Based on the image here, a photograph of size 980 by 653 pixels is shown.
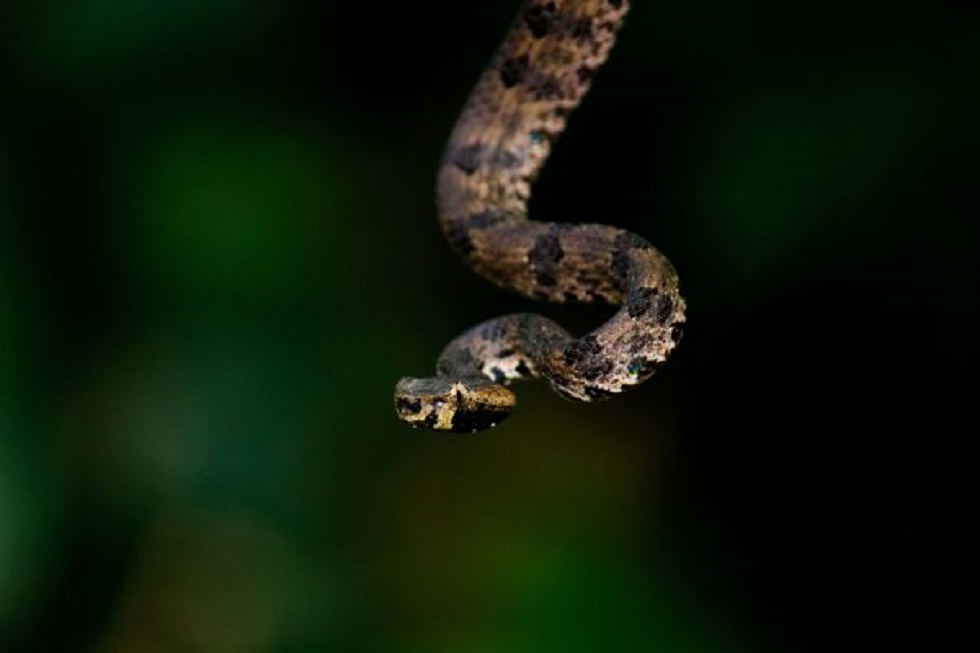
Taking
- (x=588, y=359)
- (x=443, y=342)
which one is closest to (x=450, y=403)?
(x=588, y=359)

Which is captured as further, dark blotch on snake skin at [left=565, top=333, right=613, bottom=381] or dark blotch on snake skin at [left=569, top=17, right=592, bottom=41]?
dark blotch on snake skin at [left=569, top=17, right=592, bottom=41]

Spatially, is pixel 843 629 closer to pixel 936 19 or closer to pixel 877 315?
pixel 877 315

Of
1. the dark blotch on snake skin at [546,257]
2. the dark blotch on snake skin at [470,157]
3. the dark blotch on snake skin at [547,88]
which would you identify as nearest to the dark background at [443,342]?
the dark blotch on snake skin at [547,88]

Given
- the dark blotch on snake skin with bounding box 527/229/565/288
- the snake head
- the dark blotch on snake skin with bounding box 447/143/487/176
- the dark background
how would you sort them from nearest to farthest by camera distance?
the snake head < the dark blotch on snake skin with bounding box 527/229/565/288 < the dark blotch on snake skin with bounding box 447/143/487/176 < the dark background

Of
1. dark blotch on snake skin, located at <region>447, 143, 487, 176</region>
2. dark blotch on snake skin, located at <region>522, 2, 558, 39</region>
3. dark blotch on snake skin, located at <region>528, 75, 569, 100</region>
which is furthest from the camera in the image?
dark blotch on snake skin, located at <region>447, 143, 487, 176</region>

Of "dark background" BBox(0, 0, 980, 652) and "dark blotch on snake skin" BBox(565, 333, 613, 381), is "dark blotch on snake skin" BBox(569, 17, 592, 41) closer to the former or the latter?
"dark background" BBox(0, 0, 980, 652)

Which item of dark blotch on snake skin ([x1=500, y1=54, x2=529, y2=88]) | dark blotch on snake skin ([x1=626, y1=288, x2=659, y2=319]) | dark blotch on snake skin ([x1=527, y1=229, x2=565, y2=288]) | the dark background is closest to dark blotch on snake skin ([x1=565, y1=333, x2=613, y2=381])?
dark blotch on snake skin ([x1=626, y1=288, x2=659, y2=319])

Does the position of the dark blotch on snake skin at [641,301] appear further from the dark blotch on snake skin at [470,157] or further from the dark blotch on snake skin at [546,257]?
the dark blotch on snake skin at [470,157]
